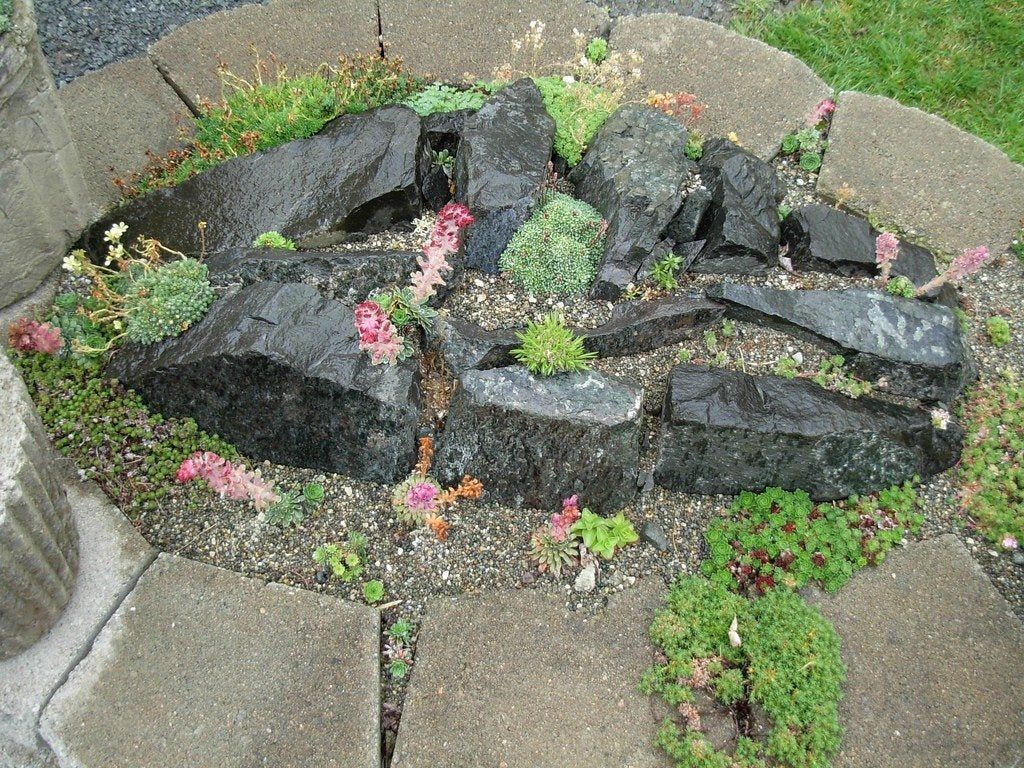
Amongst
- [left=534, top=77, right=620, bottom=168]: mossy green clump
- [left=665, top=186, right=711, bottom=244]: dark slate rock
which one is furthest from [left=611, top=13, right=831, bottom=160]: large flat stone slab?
[left=665, top=186, right=711, bottom=244]: dark slate rock

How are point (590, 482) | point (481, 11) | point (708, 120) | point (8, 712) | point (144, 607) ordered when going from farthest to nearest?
point (481, 11)
point (708, 120)
point (590, 482)
point (144, 607)
point (8, 712)

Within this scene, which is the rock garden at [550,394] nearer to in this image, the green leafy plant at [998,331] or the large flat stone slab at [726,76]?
the green leafy plant at [998,331]

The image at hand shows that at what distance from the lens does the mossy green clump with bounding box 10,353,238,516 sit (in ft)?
13.0

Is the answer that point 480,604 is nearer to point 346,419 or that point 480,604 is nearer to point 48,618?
point 346,419

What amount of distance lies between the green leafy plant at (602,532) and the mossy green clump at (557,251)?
135 centimetres

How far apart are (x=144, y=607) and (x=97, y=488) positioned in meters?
0.75

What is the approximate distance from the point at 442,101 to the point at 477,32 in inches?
36.0

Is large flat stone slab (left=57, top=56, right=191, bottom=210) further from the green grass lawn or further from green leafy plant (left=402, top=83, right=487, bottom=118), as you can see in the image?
the green grass lawn

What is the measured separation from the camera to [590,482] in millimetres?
3900

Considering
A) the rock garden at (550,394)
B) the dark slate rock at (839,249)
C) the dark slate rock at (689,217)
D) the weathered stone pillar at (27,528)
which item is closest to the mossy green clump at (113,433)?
the rock garden at (550,394)

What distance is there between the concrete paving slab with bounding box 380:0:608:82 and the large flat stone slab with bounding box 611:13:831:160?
385 millimetres

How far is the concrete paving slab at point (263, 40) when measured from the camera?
544cm

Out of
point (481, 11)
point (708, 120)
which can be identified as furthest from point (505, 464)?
point (481, 11)

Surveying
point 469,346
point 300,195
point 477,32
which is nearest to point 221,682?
point 469,346
